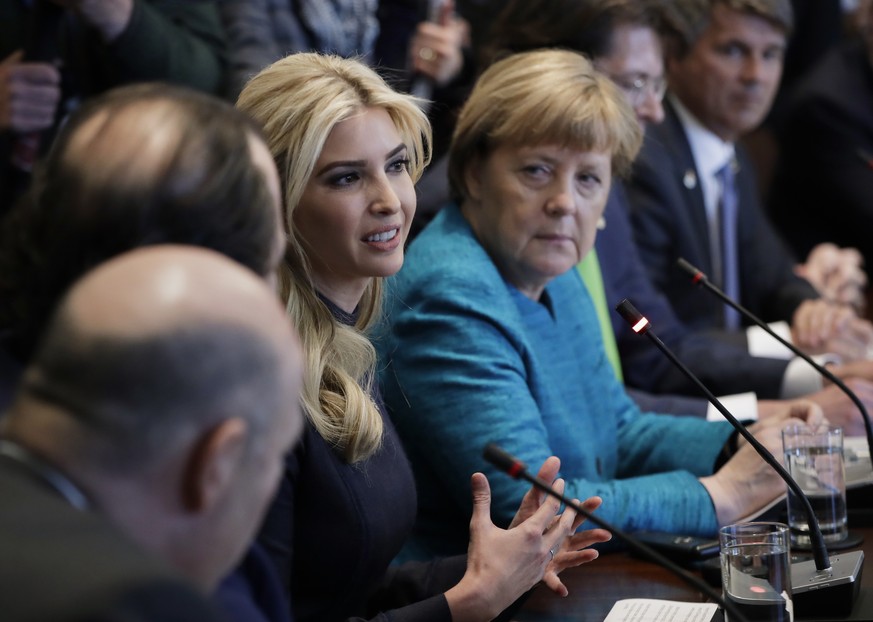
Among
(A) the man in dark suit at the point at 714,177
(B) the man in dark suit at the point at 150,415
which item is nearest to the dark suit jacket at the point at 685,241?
(A) the man in dark suit at the point at 714,177

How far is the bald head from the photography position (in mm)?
771

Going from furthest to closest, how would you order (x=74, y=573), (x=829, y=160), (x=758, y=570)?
1. (x=829, y=160)
2. (x=758, y=570)
3. (x=74, y=573)

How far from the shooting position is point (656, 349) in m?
2.91

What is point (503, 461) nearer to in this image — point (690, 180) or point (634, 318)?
point (634, 318)

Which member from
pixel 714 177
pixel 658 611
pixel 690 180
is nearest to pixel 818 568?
pixel 658 611

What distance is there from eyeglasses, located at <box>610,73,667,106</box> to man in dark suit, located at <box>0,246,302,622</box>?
6.59ft

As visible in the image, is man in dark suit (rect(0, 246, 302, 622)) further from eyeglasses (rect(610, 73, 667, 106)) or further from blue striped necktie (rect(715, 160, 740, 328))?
blue striped necktie (rect(715, 160, 740, 328))

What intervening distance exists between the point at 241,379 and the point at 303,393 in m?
0.75

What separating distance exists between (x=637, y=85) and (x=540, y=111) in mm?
723

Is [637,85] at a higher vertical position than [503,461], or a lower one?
lower

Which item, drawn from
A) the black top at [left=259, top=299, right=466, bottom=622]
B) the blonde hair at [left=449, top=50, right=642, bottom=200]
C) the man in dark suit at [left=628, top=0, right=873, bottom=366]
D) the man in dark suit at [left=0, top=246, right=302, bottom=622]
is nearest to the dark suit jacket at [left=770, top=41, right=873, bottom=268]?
the man in dark suit at [left=628, top=0, right=873, bottom=366]

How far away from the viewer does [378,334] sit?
6.41ft

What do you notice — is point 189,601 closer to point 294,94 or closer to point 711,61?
point 294,94

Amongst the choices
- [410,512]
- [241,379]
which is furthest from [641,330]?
[241,379]
